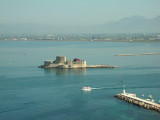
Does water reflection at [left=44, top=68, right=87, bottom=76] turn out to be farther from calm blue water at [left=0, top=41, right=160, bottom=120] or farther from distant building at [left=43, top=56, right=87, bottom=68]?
distant building at [left=43, top=56, right=87, bottom=68]

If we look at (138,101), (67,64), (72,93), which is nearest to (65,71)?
(67,64)

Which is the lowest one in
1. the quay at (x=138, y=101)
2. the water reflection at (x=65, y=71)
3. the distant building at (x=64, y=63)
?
the water reflection at (x=65, y=71)

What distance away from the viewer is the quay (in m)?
15.1

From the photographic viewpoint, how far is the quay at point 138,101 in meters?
15.1

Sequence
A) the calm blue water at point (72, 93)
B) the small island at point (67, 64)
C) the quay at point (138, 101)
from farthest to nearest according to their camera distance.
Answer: the small island at point (67, 64), the quay at point (138, 101), the calm blue water at point (72, 93)

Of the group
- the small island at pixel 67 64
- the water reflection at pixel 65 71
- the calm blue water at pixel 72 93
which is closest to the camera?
the calm blue water at pixel 72 93

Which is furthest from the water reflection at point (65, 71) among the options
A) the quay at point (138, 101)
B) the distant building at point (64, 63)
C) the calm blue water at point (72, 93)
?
the quay at point (138, 101)

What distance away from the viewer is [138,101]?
1606 centimetres

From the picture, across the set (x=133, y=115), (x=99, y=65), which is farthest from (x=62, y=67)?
(x=133, y=115)

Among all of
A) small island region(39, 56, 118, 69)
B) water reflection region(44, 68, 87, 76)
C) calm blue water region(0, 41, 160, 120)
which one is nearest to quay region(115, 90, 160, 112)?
calm blue water region(0, 41, 160, 120)

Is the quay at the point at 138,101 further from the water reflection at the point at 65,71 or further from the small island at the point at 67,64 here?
the small island at the point at 67,64

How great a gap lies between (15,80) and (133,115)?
9.92 meters

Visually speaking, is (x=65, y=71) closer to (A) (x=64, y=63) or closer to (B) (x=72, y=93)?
(A) (x=64, y=63)

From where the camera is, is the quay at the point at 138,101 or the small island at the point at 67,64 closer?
the quay at the point at 138,101
